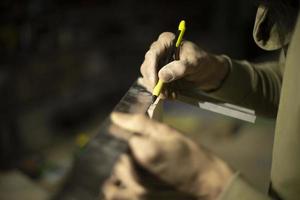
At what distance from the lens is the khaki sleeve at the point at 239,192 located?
39cm

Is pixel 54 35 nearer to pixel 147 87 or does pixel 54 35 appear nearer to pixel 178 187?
pixel 147 87

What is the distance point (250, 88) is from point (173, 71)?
19 centimetres

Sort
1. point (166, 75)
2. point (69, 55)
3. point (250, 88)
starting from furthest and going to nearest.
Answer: point (69, 55)
point (250, 88)
point (166, 75)

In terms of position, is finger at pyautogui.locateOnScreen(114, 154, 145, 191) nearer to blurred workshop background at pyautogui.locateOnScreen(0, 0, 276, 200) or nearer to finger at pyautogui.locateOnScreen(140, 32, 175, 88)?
finger at pyautogui.locateOnScreen(140, 32, 175, 88)

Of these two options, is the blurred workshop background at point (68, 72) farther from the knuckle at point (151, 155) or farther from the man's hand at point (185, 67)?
the knuckle at point (151, 155)

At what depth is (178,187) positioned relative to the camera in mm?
399

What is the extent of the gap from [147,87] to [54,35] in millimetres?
1081

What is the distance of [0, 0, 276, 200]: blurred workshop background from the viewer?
1364mm

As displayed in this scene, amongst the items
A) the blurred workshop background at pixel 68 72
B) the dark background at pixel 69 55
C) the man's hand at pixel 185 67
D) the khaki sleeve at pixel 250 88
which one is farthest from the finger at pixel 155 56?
the dark background at pixel 69 55

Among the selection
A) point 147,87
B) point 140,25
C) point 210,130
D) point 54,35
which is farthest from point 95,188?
point 140,25

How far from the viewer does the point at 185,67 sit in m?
0.59

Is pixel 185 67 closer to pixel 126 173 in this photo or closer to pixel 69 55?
pixel 126 173

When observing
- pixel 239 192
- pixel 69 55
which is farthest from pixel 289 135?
pixel 69 55

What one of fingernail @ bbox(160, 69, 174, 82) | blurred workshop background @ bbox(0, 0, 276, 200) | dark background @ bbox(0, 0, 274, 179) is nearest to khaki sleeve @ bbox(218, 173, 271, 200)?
fingernail @ bbox(160, 69, 174, 82)
